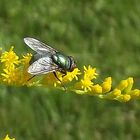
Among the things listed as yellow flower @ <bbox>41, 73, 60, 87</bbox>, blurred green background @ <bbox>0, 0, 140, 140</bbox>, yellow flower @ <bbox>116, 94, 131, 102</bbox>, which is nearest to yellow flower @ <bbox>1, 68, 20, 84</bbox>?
yellow flower @ <bbox>41, 73, 60, 87</bbox>

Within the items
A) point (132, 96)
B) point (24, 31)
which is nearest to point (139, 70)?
point (24, 31)

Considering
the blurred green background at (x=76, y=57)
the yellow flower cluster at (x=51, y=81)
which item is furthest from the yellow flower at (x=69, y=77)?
the blurred green background at (x=76, y=57)

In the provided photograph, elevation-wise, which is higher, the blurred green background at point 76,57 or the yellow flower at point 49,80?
the blurred green background at point 76,57

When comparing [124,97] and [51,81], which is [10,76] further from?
[124,97]

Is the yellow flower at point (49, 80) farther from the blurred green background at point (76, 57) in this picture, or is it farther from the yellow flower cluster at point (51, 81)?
the blurred green background at point (76, 57)

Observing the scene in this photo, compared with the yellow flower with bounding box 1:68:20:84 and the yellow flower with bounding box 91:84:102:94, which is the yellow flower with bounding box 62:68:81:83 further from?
the yellow flower with bounding box 1:68:20:84

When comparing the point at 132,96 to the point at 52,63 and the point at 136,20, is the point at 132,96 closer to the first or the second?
the point at 52,63
